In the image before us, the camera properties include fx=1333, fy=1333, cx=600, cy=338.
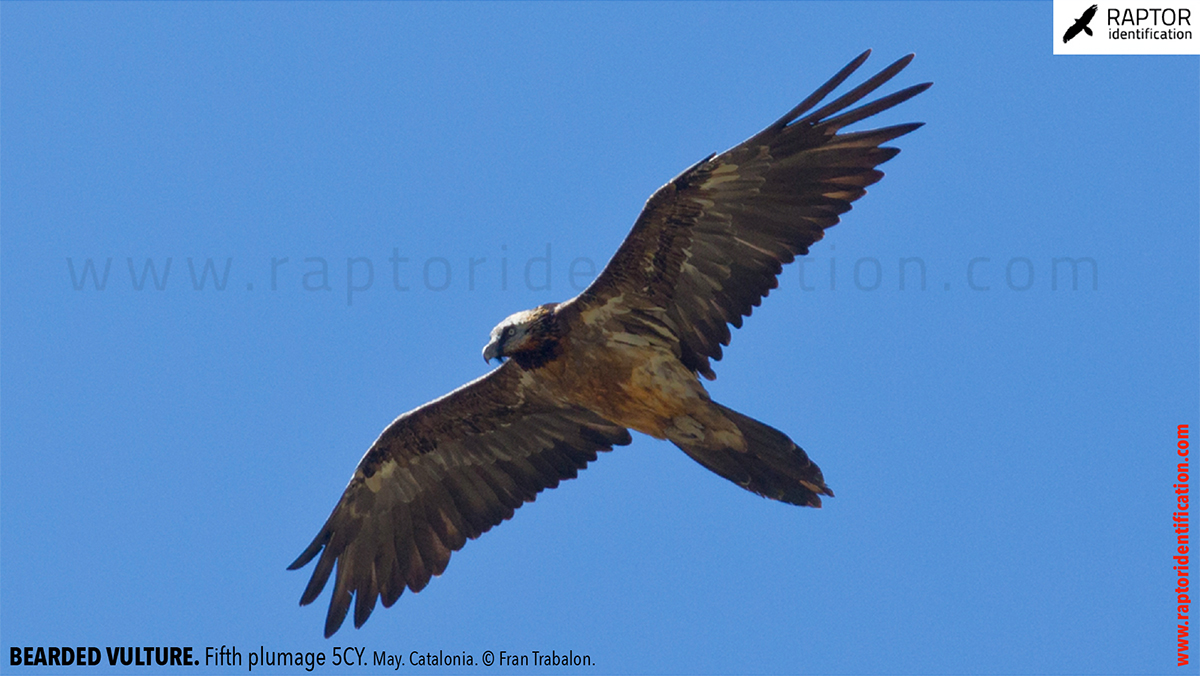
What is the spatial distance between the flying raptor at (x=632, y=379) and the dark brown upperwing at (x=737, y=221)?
0.01 metres

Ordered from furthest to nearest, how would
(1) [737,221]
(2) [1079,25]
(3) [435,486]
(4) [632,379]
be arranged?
1. (2) [1079,25]
2. (3) [435,486]
3. (4) [632,379]
4. (1) [737,221]

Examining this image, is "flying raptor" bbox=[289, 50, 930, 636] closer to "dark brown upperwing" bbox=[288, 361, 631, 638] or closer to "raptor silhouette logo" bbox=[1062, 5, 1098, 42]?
"dark brown upperwing" bbox=[288, 361, 631, 638]

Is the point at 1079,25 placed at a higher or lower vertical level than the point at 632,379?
higher

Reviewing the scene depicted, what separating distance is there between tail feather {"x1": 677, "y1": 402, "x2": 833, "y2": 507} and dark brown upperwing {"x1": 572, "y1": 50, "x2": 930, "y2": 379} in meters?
0.72

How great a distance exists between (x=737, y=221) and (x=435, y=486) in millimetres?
4171

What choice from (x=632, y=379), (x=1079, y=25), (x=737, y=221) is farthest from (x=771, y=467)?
(x=1079, y=25)

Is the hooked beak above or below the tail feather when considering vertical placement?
above

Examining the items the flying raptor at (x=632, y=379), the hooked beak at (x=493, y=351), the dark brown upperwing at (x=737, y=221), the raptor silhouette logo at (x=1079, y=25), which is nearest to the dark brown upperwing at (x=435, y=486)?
the flying raptor at (x=632, y=379)

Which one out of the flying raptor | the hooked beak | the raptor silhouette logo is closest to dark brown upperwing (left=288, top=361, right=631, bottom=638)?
the flying raptor

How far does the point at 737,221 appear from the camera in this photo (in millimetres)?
10945

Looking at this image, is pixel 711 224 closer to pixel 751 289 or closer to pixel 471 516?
pixel 751 289

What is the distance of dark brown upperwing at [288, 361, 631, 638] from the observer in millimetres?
12680

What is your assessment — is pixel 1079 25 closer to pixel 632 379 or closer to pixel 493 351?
pixel 632 379

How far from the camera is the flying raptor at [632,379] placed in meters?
10.7
